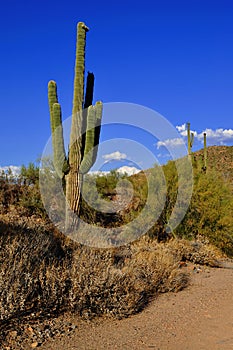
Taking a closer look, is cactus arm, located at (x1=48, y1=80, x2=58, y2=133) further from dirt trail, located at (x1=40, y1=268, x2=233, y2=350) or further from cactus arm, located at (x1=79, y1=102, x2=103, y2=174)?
dirt trail, located at (x1=40, y1=268, x2=233, y2=350)

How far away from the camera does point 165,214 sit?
522 inches

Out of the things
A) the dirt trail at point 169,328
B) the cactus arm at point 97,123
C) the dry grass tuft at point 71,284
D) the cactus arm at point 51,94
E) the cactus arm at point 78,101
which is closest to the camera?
the dirt trail at point 169,328

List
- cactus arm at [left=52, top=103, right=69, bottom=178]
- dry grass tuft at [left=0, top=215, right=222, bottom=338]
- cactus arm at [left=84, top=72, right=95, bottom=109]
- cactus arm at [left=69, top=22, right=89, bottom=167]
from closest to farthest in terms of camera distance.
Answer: dry grass tuft at [left=0, top=215, right=222, bottom=338], cactus arm at [left=52, top=103, right=69, bottom=178], cactus arm at [left=69, top=22, right=89, bottom=167], cactus arm at [left=84, top=72, right=95, bottom=109]

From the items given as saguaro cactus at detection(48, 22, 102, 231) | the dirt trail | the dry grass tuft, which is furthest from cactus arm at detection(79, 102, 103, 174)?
the dirt trail

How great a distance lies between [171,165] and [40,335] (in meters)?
9.36

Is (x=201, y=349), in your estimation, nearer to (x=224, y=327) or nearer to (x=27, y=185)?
(x=224, y=327)

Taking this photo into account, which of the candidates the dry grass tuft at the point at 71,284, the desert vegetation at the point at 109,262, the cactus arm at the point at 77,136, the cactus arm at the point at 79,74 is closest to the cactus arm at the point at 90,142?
the cactus arm at the point at 77,136

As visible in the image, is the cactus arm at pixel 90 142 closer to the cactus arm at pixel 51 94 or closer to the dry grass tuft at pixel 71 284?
the cactus arm at pixel 51 94

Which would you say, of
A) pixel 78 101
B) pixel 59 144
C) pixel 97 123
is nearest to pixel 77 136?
pixel 59 144

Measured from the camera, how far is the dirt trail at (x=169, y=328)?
5.42 meters

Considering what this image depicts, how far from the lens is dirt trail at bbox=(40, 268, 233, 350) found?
17.8ft

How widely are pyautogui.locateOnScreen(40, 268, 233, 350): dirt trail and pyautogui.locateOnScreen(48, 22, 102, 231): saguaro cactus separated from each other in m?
4.79

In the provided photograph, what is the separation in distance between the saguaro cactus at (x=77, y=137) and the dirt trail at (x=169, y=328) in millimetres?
4794

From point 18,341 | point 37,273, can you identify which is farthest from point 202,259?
point 18,341
